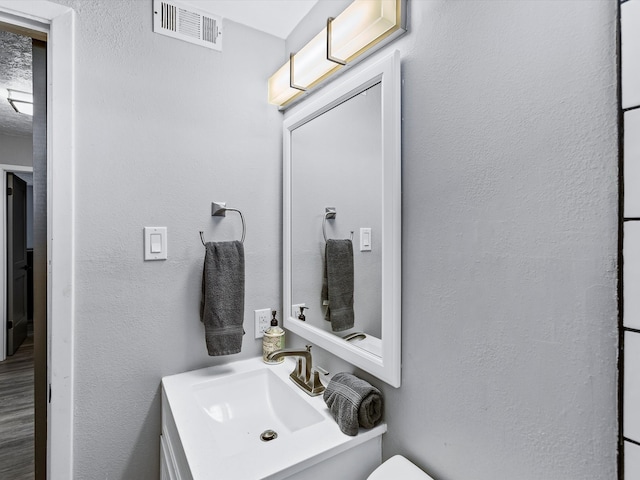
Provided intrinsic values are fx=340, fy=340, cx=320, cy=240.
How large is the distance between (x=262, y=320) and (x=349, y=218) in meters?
0.64

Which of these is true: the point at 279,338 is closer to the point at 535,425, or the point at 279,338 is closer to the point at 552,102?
the point at 535,425

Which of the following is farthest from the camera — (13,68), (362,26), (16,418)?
(16,418)

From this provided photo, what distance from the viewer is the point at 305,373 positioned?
1208 mm

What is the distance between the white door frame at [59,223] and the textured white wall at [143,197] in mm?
30

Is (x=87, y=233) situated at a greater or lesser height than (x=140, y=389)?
greater

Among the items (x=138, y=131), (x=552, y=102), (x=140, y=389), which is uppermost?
(x=138, y=131)

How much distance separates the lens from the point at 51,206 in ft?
3.57

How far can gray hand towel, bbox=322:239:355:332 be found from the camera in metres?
1.15

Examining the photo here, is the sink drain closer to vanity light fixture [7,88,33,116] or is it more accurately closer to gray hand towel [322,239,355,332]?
→ gray hand towel [322,239,355,332]

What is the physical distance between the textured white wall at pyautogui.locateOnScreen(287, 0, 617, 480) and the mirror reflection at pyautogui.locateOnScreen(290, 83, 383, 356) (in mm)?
122

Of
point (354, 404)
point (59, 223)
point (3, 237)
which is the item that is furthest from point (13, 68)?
point (354, 404)

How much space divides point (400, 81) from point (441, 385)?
2.63 ft

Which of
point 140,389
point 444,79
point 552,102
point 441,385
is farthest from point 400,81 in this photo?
point 140,389

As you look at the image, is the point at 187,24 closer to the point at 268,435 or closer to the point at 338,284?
the point at 338,284
